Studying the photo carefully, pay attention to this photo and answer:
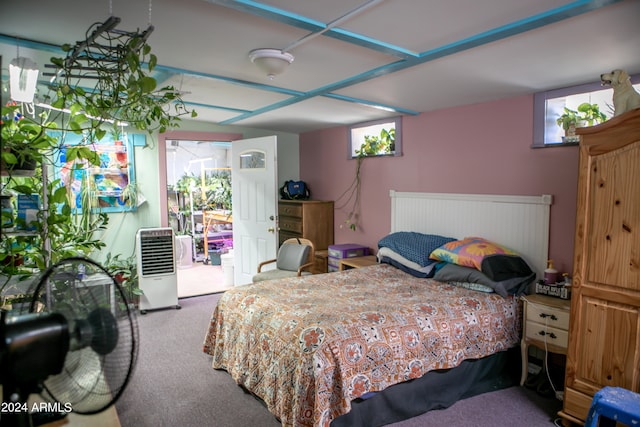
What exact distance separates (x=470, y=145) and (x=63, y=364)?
3615mm

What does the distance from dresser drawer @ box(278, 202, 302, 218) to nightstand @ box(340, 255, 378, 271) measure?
3.41ft

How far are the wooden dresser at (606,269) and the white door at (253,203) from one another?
10.6 ft

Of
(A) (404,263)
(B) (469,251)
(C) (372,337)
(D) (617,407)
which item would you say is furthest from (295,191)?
(D) (617,407)

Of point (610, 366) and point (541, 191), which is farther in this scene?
point (541, 191)

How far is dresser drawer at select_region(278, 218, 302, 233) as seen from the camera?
5.40m

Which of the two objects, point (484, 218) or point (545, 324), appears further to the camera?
point (484, 218)

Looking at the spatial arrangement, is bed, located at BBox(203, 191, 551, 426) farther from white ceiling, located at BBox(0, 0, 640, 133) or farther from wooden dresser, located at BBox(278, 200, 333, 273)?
wooden dresser, located at BBox(278, 200, 333, 273)

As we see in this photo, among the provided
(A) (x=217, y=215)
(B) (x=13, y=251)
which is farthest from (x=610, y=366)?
(A) (x=217, y=215)

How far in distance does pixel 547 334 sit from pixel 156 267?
386cm

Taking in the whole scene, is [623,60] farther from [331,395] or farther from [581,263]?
[331,395]

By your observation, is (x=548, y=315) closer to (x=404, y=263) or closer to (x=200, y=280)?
(x=404, y=263)

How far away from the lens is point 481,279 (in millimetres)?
3076

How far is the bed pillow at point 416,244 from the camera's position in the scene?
3.64 meters

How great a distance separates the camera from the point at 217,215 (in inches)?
292
